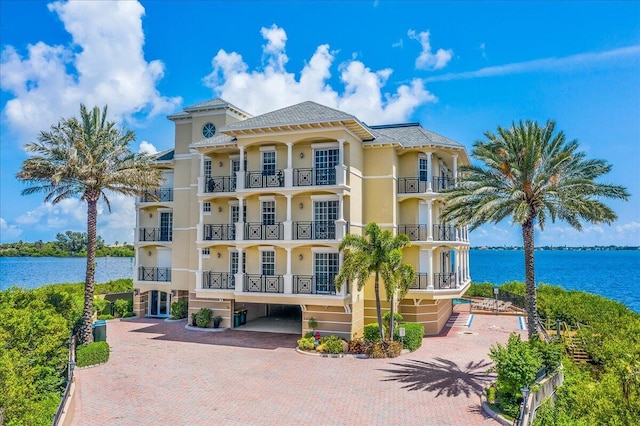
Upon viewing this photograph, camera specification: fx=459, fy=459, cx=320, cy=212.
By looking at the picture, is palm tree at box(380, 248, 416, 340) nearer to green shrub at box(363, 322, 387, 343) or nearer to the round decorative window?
green shrub at box(363, 322, 387, 343)

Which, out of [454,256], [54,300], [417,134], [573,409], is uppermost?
[417,134]

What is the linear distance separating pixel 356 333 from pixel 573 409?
38.2ft

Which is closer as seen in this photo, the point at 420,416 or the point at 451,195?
the point at 420,416

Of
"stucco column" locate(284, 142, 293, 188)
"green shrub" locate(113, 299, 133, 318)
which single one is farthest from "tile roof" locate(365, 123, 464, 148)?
→ "green shrub" locate(113, 299, 133, 318)

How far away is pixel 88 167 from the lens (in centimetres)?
2202

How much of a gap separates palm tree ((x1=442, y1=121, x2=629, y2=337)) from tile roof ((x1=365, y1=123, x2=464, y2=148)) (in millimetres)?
6651

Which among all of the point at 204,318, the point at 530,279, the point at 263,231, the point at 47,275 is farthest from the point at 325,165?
the point at 47,275

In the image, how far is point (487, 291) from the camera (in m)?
45.1

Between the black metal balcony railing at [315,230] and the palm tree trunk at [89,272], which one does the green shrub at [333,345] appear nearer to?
the black metal balcony railing at [315,230]

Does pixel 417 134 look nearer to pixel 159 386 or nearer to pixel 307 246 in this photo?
pixel 307 246

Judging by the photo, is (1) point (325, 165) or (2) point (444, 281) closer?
(1) point (325, 165)

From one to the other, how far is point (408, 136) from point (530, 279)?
42.0ft

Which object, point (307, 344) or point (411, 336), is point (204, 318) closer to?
point (307, 344)

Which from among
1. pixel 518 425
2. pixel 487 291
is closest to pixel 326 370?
pixel 518 425
